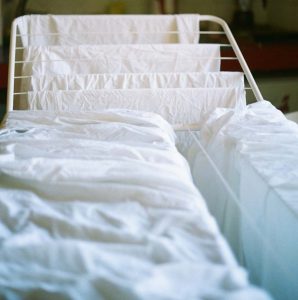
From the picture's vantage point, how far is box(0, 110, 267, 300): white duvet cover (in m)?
0.41

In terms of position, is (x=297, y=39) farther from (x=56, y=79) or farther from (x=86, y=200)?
(x=86, y=200)

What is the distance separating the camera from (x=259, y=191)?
30.0 inches

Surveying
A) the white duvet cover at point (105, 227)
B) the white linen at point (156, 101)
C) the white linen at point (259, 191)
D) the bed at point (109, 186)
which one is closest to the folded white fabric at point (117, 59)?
the bed at point (109, 186)

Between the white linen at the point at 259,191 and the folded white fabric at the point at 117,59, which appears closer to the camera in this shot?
the white linen at the point at 259,191

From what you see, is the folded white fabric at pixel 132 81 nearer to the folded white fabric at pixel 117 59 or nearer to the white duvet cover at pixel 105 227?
the folded white fabric at pixel 117 59

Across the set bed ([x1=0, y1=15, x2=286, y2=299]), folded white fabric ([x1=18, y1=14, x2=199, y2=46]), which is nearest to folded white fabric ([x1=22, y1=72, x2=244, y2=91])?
bed ([x1=0, y1=15, x2=286, y2=299])

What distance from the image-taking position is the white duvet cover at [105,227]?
1.36 ft

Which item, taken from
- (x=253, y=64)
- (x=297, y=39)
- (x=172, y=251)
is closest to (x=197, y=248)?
(x=172, y=251)

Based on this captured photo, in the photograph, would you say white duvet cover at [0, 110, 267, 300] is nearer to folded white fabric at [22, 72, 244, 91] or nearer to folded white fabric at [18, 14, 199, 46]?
folded white fabric at [22, 72, 244, 91]

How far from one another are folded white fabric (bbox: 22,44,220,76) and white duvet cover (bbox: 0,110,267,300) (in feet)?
1.89

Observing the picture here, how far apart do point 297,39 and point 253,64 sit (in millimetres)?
386

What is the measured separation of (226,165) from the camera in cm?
90

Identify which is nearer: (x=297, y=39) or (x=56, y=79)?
(x=56, y=79)

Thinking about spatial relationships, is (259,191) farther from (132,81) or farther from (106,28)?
(106,28)
